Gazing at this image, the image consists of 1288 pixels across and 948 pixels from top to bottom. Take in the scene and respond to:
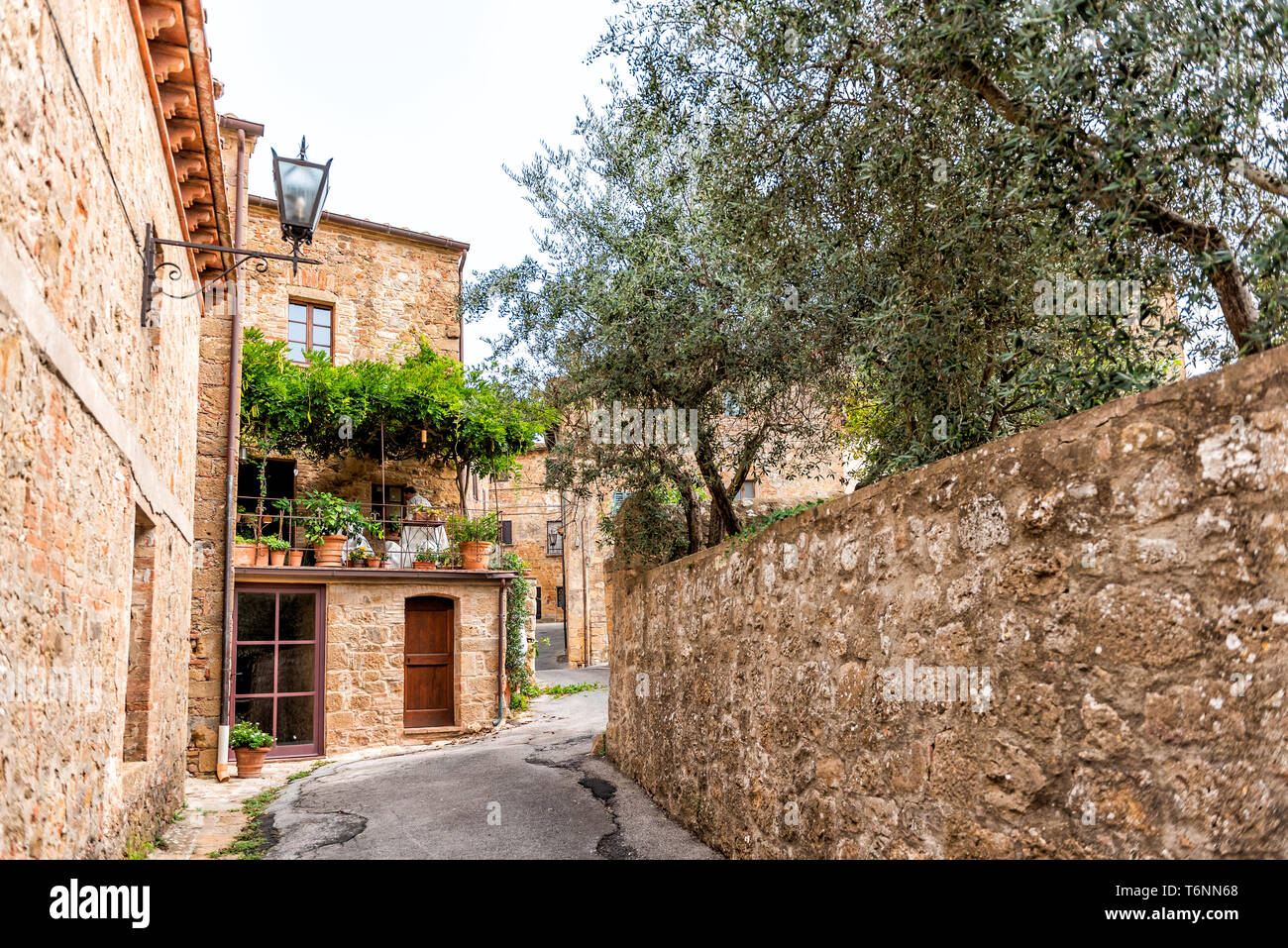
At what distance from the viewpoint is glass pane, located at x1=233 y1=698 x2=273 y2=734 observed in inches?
456

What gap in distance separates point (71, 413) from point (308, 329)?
42.9ft

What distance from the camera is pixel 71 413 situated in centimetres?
334

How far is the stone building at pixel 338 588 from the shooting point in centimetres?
1009

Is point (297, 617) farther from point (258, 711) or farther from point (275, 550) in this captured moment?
point (258, 711)

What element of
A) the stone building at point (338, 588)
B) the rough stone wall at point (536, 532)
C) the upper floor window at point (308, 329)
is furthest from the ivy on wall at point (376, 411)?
the rough stone wall at point (536, 532)

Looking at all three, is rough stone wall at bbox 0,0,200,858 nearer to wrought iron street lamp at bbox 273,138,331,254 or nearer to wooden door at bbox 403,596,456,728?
wrought iron street lamp at bbox 273,138,331,254

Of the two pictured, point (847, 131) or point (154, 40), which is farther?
point (154, 40)

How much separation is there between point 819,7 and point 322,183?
133 inches

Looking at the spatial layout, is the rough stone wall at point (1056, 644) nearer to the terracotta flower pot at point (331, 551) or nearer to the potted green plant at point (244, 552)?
the potted green plant at point (244, 552)

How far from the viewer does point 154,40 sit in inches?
198

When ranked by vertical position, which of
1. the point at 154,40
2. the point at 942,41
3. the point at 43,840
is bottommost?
the point at 43,840

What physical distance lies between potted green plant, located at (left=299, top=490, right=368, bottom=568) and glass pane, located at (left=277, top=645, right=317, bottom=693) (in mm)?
1192
